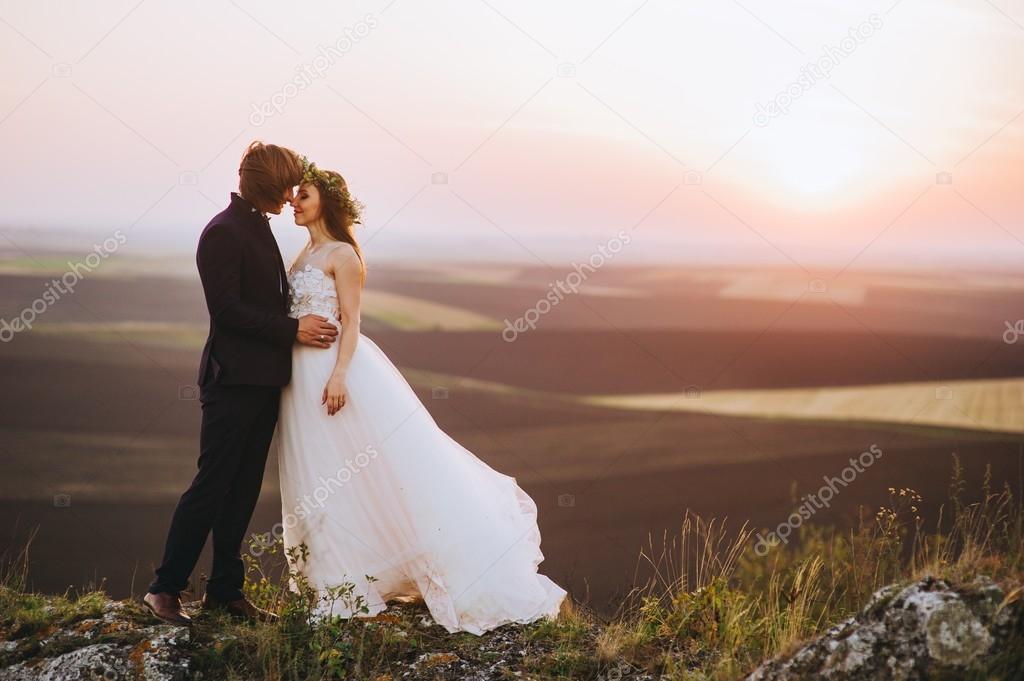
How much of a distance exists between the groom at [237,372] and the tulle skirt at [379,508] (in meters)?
0.19

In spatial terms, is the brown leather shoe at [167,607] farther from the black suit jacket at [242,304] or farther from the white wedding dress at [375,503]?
the black suit jacket at [242,304]

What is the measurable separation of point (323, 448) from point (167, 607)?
3.49ft

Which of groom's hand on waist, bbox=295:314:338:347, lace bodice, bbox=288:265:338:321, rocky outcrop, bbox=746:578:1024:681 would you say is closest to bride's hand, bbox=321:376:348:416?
groom's hand on waist, bbox=295:314:338:347

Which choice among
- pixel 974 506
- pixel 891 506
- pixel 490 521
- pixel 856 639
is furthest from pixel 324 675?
pixel 974 506

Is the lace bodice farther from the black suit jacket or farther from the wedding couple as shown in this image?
the black suit jacket

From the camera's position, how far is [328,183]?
493 cm

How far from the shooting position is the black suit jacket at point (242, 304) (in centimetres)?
451

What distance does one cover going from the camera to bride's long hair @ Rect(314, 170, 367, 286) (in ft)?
16.3

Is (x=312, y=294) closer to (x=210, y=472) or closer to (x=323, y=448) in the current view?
(x=323, y=448)

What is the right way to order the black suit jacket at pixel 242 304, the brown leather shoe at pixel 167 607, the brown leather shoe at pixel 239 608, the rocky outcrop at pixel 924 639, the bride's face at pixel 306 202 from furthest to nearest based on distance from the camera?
the bride's face at pixel 306 202 < the brown leather shoe at pixel 239 608 < the black suit jacket at pixel 242 304 < the brown leather shoe at pixel 167 607 < the rocky outcrop at pixel 924 639

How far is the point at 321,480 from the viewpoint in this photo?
190 inches

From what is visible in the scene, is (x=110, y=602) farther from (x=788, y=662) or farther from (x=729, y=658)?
(x=788, y=662)

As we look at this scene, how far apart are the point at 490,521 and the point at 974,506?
247 cm

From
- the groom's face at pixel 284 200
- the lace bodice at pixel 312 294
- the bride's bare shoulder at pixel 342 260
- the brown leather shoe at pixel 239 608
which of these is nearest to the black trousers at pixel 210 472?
the brown leather shoe at pixel 239 608
